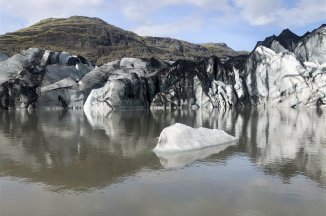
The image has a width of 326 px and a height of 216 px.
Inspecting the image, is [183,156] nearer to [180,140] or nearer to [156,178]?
[180,140]

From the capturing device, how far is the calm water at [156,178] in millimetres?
18297

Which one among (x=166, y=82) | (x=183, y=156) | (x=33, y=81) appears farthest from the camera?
(x=166, y=82)

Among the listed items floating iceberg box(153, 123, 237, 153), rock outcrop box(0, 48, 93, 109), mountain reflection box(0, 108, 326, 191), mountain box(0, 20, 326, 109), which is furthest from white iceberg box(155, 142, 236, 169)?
rock outcrop box(0, 48, 93, 109)

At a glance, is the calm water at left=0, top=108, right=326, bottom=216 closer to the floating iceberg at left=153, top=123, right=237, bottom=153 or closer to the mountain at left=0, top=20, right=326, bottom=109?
the floating iceberg at left=153, top=123, right=237, bottom=153

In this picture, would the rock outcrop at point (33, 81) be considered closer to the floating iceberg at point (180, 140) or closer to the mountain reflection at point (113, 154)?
the mountain reflection at point (113, 154)

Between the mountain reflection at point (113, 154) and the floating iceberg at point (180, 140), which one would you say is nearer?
the mountain reflection at point (113, 154)

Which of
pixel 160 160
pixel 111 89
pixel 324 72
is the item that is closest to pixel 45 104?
pixel 111 89

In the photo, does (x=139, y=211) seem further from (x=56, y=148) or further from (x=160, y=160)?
(x=56, y=148)

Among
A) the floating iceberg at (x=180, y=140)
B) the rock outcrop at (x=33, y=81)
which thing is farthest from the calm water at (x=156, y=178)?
the rock outcrop at (x=33, y=81)

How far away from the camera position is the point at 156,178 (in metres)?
23.5

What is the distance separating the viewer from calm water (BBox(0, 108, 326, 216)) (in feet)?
60.0

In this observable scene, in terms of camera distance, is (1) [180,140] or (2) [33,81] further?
(2) [33,81]

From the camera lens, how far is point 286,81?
105625 millimetres

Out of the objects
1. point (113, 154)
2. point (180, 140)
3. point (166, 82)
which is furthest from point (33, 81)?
point (180, 140)
